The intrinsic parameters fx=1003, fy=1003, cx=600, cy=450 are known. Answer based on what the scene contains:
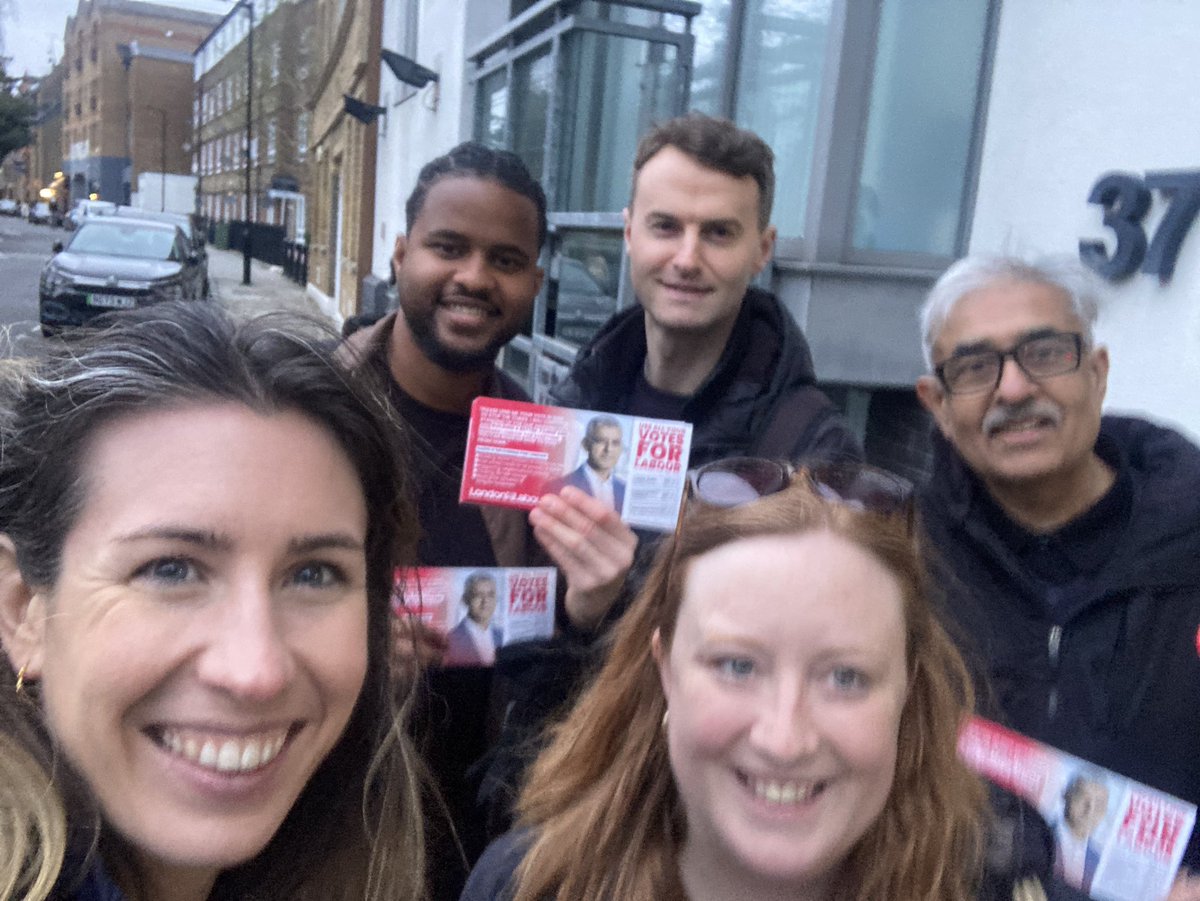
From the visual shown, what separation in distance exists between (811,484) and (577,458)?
0.77 metres

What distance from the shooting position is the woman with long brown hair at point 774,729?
1346 millimetres

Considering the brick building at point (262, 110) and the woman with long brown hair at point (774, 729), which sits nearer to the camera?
the woman with long brown hair at point (774, 729)

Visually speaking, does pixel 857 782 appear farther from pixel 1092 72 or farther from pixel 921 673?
pixel 1092 72

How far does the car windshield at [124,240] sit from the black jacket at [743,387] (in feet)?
44.6

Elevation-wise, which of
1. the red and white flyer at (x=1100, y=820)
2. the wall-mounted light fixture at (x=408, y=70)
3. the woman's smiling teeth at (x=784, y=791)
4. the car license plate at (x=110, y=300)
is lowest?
the car license plate at (x=110, y=300)

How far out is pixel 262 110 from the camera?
4294 cm

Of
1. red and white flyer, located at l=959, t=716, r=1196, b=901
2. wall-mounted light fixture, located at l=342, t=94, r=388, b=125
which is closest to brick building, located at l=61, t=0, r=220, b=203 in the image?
wall-mounted light fixture, located at l=342, t=94, r=388, b=125

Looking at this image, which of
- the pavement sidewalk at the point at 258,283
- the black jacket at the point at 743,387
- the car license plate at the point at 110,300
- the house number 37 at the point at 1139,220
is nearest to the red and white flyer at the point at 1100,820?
the black jacket at the point at 743,387

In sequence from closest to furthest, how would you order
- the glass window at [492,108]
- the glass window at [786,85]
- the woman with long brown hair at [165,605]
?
the woman with long brown hair at [165,605], the glass window at [786,85], the glass window at [492,108]

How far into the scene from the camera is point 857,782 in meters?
1.35

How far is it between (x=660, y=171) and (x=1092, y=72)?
255 centimetres

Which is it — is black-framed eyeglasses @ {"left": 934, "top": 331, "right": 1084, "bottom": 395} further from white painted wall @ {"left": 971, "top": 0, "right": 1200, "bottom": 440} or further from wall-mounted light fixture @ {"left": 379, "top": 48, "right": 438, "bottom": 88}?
wall-mounted light fixture @ {"left": 379, "top": 48, "right": 438, "bottom": 88}

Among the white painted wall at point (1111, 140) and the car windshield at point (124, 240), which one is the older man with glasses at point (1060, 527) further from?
the car windshield at point (124, 240)

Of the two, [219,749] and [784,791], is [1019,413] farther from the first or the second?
[219,749]
